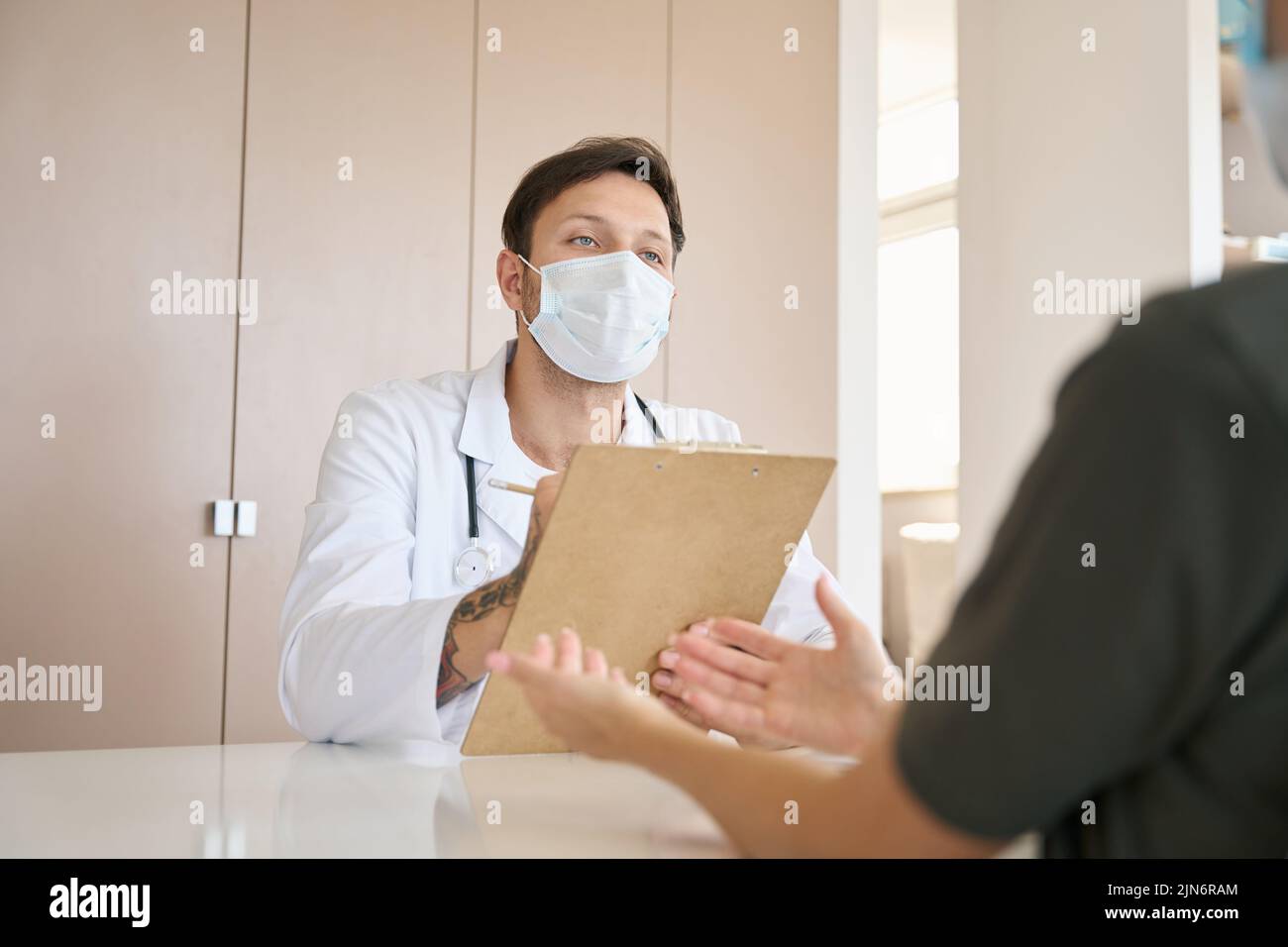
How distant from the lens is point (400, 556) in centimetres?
167

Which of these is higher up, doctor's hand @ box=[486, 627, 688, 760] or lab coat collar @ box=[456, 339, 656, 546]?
lab coat collar @ box=[456, 339, 656, 546]

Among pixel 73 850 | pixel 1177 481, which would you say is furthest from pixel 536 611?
pixel 1177 481

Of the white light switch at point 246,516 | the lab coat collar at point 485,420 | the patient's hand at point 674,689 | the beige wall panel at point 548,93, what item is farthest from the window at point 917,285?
the patient's hand at point 674,689

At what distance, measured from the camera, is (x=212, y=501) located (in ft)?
8.21

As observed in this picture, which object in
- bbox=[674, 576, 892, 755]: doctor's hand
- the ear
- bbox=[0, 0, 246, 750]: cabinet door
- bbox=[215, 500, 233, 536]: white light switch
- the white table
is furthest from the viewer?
bbox=[215, 500, 233, 536]: white light switch

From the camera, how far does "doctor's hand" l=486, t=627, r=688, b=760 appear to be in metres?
0.73

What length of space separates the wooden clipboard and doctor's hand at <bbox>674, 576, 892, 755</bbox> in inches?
4.6

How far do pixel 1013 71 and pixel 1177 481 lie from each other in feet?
11.9

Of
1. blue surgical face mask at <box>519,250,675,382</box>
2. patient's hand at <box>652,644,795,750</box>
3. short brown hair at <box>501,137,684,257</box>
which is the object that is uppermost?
short brown hair at <box>501,137,684,257</box>

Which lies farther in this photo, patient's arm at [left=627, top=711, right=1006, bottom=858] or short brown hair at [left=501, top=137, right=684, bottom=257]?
short brown hair at [left=501, top=137, right=684, bottom=257]

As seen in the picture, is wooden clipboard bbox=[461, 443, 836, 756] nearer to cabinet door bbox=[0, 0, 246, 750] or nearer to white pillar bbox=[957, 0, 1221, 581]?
cabinet door bbox=[0, 0, 246, 750]

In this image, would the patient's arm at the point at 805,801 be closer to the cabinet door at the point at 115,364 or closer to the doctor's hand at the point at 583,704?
the doctor's hand at the point at 583,704

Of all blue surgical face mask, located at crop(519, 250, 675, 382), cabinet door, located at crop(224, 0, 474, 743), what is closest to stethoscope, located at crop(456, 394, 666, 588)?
blue surgical face mask, located at crop(519, 250, 675, 382)
